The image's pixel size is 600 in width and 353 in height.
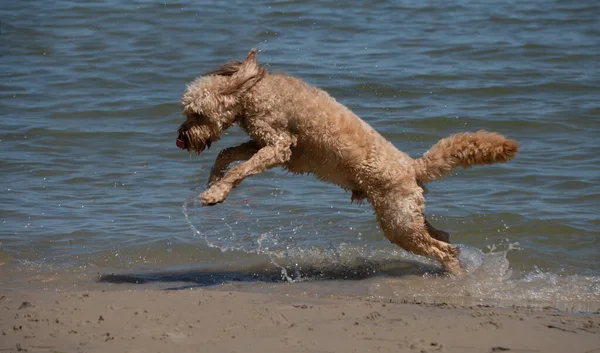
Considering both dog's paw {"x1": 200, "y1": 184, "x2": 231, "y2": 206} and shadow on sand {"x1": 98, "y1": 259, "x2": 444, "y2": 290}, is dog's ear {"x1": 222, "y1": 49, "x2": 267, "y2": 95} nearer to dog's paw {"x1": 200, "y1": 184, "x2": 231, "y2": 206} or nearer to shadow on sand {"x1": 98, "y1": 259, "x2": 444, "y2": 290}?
dog's paw {"x1": 200, "y1": 184, "x2": 231, "y2": 206}

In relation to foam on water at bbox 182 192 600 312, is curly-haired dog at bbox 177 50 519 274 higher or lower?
higher

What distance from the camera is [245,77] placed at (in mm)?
7277

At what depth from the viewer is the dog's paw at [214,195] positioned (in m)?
6.93

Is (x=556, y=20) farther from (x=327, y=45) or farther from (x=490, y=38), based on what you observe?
(x=327, y=45)

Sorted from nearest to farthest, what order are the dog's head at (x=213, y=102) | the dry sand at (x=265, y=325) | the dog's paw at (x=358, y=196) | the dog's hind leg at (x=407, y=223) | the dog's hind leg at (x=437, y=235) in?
the dry sand at (x=265, y=325) < the dog's head at (x=213, y=102) < the dog's hind leg at (x=407, y=223) < the dog's paw at (x=358, y=196) < the dog's hind leg at (x=437, y=235)

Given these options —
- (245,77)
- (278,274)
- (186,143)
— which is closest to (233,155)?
(186,143)

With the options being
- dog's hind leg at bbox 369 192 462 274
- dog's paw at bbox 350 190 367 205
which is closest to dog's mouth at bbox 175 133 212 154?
dog's paw at bbox 350 190 367 205

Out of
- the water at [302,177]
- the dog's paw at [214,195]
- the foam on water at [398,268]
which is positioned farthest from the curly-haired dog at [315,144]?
the water at [302,177]

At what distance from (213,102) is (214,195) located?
0.78 metres

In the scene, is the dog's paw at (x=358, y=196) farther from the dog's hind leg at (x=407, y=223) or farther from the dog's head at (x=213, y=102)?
the dog's head at (x=213, y=102)

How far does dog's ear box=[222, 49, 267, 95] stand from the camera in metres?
7.24

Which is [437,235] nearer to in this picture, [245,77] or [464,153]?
[464,153]

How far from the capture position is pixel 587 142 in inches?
446

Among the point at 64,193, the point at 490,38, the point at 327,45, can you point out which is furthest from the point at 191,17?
the point at 64,193
